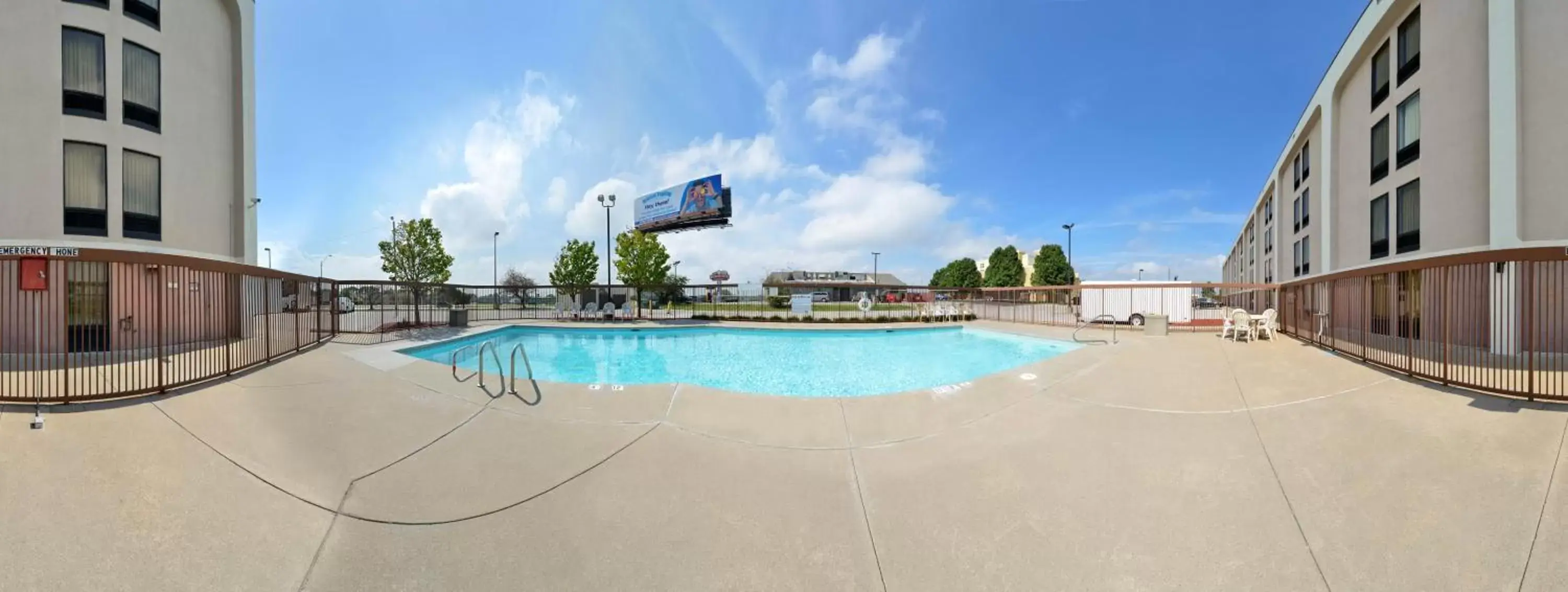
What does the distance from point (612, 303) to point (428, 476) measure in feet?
73.2

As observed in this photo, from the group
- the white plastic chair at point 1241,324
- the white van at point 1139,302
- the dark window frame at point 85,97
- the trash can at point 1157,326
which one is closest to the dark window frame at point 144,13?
the dark window frame at point 85,97

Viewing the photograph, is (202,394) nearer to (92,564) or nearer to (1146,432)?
(92,564)

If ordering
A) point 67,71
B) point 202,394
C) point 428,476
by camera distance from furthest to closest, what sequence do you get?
point 67,71, point 202,394, point 428,476

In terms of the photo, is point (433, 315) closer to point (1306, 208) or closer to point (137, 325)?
point (137, 325)

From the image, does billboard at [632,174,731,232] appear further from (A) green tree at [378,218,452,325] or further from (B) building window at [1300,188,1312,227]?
(B) building window at [1300,188,1312,227]

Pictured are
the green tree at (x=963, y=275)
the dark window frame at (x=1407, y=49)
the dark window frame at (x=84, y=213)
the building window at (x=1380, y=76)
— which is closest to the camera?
the dark window frame at (x=84, y=213)

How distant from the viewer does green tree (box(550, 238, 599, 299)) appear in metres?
27.0

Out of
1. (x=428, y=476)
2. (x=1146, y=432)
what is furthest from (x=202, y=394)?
(x=1146, y=432)

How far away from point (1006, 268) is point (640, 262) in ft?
150

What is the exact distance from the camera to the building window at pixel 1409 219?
44.0 ft

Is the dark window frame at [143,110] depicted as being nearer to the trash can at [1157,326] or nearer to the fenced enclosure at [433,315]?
the fenced enclosure at [433,315]

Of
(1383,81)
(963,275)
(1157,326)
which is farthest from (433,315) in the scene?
(963,275)

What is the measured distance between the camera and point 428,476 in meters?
4.45

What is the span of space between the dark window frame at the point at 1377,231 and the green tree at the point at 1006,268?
1589 inches
